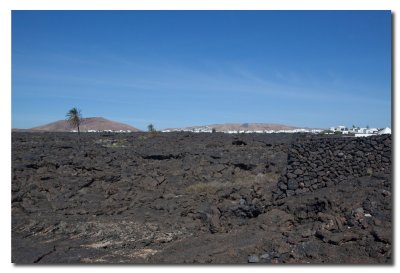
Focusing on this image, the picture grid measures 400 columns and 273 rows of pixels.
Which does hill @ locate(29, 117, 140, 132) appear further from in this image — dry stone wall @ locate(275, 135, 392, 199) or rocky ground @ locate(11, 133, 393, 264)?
dry stone wall @ locate(275, 135, 392, 199)

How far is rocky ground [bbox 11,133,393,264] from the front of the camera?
23.7 feet

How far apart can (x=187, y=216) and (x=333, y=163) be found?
4556mm

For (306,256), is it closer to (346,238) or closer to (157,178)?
(346,238)

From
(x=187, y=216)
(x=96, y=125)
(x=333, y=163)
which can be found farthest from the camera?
(x=96, y=125)

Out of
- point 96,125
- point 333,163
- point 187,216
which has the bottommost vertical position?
point 187,216

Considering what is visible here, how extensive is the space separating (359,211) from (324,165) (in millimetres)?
3944

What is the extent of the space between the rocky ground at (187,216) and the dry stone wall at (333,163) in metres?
0.47

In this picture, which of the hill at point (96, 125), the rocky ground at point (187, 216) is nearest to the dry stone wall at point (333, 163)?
the rocky ground at point (187, 216)

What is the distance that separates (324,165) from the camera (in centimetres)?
1191

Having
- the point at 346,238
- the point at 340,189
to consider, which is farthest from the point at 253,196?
the point at 346,238

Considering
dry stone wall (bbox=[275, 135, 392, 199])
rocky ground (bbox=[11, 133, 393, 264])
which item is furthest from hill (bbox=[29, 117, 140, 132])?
dry stone wall (bbox=[275, 135, 392, 199])

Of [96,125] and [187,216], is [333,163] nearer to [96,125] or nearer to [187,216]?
[187,216]

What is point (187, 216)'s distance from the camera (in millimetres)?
11203

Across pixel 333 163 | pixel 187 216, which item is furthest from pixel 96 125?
pixel 333 163
